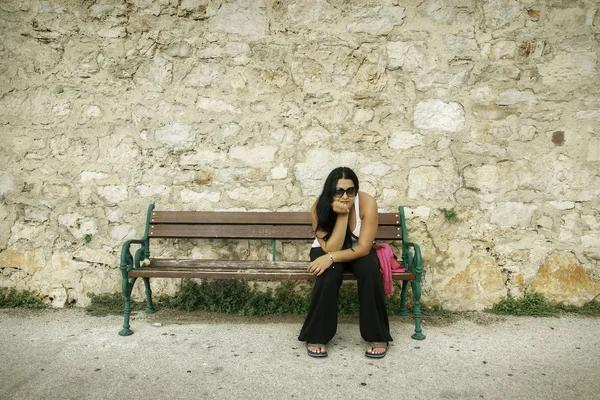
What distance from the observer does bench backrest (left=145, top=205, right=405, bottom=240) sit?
361cm

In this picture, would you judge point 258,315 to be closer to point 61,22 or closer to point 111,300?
point 111,300

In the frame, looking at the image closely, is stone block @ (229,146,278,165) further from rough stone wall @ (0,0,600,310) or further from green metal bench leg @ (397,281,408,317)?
green metal bench leg @ (397,281,408,317)

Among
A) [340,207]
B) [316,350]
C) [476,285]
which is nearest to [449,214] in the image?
[476,285]

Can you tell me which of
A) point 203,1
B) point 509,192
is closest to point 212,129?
point 203,1

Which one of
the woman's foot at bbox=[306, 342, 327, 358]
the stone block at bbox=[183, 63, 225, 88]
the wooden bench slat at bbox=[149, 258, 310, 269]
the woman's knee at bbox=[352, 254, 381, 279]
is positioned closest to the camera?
the woman's foot at bbox=[306, 342, 327, 358]

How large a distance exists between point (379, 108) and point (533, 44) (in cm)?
135

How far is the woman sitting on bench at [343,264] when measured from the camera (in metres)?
2.82

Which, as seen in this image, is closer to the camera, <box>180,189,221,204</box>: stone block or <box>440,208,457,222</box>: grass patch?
<box>440,208,457,222</box>: grass patch

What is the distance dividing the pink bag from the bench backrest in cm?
46

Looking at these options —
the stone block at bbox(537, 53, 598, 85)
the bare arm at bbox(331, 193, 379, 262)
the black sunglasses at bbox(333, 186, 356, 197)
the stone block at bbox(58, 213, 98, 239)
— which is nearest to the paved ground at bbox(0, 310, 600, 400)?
the bare arm at bbox(331, 193, 379, 262)

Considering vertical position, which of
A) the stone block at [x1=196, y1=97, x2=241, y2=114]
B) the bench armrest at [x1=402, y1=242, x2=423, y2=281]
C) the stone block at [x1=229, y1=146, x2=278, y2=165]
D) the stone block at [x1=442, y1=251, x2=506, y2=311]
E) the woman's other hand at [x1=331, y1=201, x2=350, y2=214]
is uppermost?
the stone block at [x1=196, y1=97, x2=241, y2=114]

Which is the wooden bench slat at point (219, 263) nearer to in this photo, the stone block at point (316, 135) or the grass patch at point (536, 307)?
the stone block at point (316, 135)

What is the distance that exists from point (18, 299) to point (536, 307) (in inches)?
173

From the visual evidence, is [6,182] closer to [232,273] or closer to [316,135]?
[232,273]
